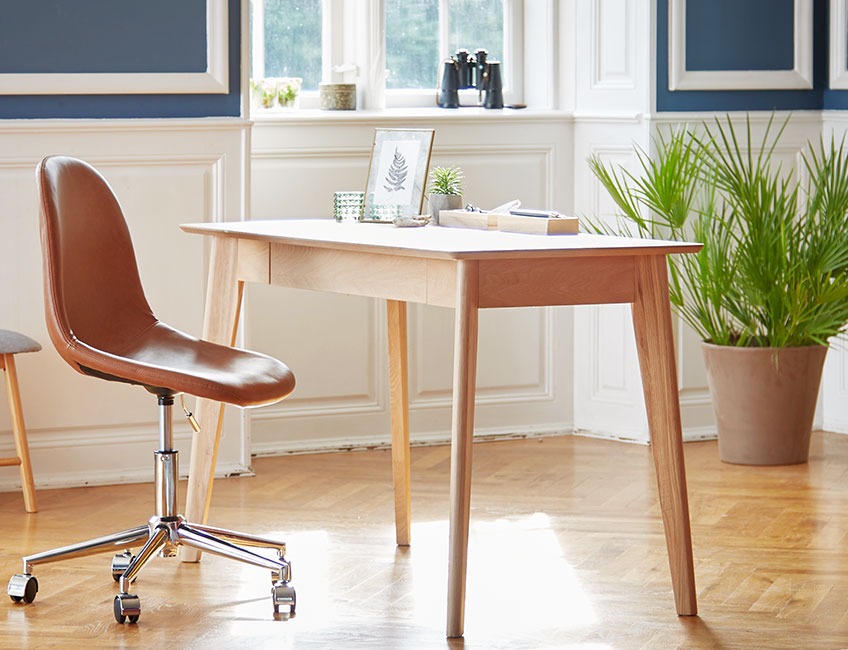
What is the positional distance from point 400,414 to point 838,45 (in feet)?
8.25

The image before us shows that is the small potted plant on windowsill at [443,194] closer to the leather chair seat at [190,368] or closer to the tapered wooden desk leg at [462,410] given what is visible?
the leather chair seat at [190,368]

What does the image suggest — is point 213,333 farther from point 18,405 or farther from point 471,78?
point 471,78

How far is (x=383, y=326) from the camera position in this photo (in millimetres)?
5348

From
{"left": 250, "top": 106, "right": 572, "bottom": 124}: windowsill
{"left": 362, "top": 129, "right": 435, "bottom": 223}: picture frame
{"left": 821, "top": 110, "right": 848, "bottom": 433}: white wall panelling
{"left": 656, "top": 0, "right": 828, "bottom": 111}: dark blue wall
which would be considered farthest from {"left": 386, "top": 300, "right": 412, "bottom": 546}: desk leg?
{"left": 821, "top": 110, "right": 848, "bottom": 433}: white wall panelling

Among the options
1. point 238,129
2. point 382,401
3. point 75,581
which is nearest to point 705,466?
point 382,401

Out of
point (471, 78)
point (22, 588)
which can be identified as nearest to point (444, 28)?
point (471, 78)

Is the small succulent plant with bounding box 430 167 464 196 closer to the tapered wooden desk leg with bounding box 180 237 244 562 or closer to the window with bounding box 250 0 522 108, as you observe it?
the tapered wooden desk leg with bounding box 180 237 244 562

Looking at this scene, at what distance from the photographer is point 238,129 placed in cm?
477

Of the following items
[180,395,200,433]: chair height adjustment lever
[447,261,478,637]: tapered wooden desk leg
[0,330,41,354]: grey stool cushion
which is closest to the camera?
[447,261,478,637]: tapered wooden desk leg

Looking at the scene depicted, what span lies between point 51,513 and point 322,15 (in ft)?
6.85

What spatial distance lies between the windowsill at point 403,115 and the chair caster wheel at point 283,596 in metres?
2.04

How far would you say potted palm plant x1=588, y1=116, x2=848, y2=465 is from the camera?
4797mm

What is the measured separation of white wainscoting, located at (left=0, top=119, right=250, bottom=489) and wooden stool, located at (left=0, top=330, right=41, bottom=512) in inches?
10.2

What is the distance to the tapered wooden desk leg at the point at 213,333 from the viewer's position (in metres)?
3.85
